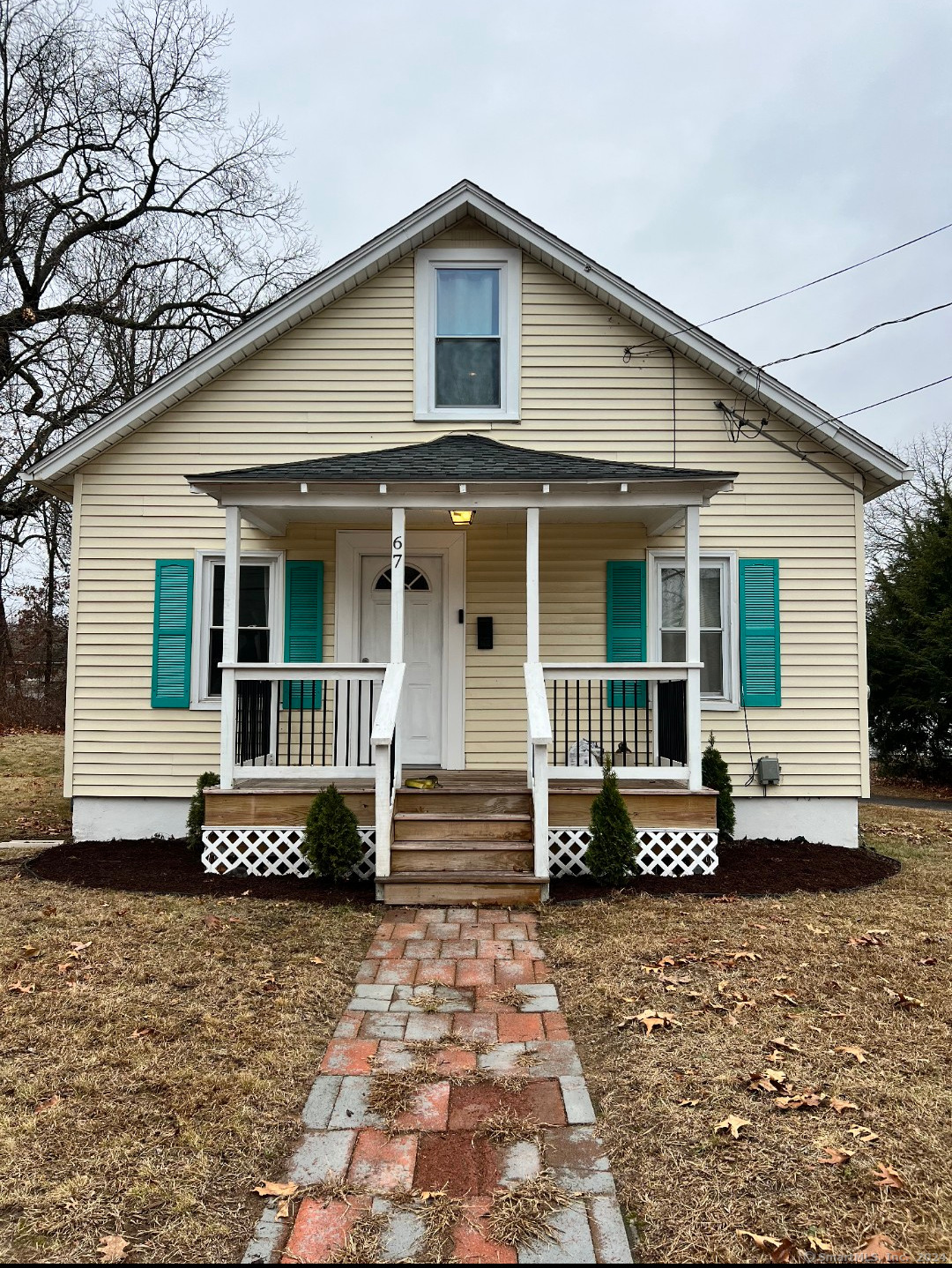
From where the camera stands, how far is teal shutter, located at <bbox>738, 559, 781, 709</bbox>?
8.22 m

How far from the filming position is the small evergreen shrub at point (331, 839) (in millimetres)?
6289

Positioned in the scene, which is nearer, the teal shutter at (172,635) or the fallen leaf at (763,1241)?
the fallen leaf at (763,1241)

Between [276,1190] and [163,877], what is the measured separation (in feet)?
15.1

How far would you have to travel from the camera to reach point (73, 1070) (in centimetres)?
339

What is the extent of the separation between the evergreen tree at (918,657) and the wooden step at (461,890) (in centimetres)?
1044

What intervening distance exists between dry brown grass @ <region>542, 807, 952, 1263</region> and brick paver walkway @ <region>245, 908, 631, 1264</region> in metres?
0.14

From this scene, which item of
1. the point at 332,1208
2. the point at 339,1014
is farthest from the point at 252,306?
the point at 332,1208

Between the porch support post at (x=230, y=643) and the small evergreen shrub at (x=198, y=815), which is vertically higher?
the porch support post at (x=230, y=643)

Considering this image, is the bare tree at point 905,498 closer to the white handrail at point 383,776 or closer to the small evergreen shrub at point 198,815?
the white handrail at point 383,776

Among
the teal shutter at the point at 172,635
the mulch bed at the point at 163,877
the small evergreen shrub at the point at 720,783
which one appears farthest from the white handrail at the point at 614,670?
the teal shutter at the point at 172,635

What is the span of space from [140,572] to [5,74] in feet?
51.7

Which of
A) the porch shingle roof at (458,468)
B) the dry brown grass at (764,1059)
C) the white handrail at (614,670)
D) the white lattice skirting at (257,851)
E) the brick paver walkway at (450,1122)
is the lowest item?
the brick paver walkway at (450,1122)

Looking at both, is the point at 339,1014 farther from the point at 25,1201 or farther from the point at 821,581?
the point at 821,581

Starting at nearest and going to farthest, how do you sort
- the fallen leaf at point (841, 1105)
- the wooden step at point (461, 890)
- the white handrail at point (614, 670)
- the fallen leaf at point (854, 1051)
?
the fallen leaf at point (841, 1105) < the fallen leaf at point (854, 1051) < the wooden step at point (461, 890) < the white handrail at point (614, 670)
